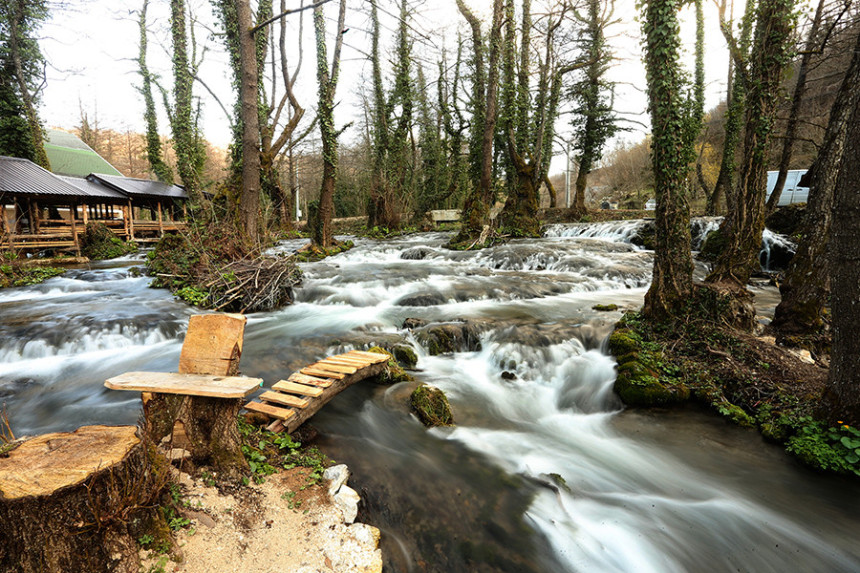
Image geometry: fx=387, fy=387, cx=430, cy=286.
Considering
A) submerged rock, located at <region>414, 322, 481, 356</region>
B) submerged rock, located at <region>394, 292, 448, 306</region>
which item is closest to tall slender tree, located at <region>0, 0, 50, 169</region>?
submerged rock, located at <region>394, 292, 448, 306</region>

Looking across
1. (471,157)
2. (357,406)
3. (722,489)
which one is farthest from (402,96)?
(722,489)

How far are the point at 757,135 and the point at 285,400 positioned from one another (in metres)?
7.68

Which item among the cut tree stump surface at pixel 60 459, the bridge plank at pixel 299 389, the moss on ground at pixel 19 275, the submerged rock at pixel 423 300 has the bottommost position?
the bridge plank at pixel 299 389

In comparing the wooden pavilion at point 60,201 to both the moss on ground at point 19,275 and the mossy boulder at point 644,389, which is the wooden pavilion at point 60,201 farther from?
the mossy boulder at point 644,389

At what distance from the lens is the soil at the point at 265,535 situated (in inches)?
83.1

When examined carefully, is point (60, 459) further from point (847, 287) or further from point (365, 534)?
point (847, 287)

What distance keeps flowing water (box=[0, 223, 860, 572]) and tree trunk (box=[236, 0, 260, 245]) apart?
3.07 m

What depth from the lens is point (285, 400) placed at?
3.78m

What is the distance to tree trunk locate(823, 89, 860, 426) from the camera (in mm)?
3359

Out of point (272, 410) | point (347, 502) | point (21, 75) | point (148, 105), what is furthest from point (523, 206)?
point (21, 75)

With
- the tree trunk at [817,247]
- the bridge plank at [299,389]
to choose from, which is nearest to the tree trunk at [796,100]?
the tree trunk at [817,247]

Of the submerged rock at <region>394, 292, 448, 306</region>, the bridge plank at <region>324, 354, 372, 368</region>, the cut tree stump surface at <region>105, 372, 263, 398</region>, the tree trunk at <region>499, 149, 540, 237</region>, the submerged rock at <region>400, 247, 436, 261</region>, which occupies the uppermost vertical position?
the tree trunk at <region>499, 149, 540, 237</region>

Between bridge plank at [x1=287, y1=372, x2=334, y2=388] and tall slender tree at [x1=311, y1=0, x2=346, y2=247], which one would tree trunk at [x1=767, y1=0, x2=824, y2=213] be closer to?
bridge plank at [x1=287, y1=372, x2=334, y2=388]

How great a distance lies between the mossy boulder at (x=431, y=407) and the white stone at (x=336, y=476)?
1375 millimetres
